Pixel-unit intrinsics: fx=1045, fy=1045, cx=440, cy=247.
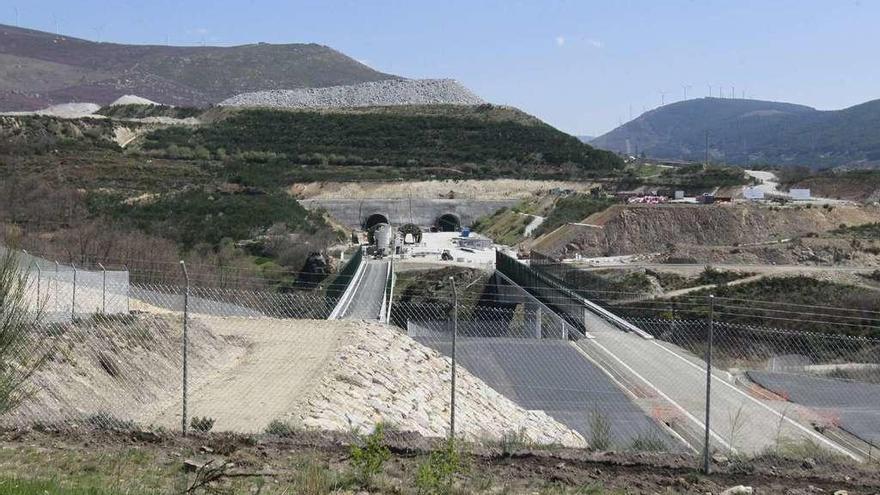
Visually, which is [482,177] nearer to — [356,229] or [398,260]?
[356,229]

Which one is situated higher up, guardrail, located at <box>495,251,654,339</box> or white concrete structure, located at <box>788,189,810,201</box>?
white concrete structure, located at <box>788,189,810,201</box>

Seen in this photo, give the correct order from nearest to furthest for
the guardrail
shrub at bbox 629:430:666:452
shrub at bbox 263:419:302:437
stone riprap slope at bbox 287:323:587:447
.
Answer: shrub at bbox 629:430:666:452
shrub at bbox 263:419:302:437
stone riprap slope at bbox 287:323:587:447
the guardrail

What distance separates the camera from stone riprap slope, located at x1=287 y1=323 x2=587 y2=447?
14844mm

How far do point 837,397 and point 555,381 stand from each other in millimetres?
4493

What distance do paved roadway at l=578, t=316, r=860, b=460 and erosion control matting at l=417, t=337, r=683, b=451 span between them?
621 mm

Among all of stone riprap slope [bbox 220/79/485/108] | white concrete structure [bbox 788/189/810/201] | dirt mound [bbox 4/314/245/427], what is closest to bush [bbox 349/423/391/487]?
dirt mound [bbox 4/314/245/427]

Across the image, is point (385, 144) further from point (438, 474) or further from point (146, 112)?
point (438, 474)

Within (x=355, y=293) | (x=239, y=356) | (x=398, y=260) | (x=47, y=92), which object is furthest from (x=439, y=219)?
(x=47, y=92)

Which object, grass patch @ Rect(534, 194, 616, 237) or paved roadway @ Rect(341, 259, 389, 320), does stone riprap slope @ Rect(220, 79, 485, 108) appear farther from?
paved roadway @ Rect(341, 259, 389, 320)

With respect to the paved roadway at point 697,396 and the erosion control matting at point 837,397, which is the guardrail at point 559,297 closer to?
the paved roadway at point 697,396

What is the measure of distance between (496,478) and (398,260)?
138ft

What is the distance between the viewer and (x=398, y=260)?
51906 millimetres

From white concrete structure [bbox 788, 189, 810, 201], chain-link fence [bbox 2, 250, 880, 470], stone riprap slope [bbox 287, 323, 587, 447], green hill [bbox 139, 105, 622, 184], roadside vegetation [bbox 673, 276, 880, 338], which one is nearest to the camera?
chain-link fence [bbox 2, 250, 880, 470]

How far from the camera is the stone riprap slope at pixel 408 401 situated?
1484cm
